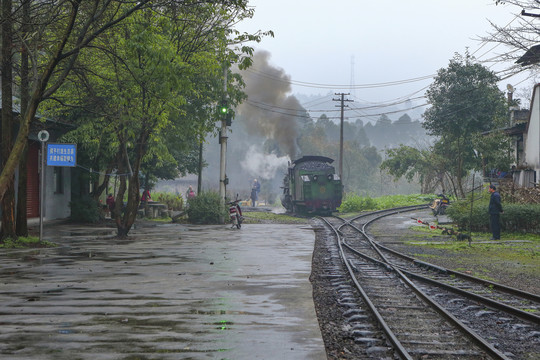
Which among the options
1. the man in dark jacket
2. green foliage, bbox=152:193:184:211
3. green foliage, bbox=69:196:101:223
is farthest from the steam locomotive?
the man in dark jacket

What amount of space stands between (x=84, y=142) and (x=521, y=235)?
58.7 ft

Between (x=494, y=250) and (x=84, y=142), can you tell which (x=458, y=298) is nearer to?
(x=494, y=250)

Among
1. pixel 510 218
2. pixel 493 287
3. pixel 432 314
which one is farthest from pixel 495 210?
pixel 432 314

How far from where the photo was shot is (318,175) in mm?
38031

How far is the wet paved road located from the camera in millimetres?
6113

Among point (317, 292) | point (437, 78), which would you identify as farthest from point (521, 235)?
point (437, 78)

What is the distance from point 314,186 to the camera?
124 feet

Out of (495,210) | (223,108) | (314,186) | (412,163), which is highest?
(223,108)

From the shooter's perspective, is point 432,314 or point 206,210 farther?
point 206,210

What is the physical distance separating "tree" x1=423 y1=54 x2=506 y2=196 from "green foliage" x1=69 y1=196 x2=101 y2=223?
90.2 feet

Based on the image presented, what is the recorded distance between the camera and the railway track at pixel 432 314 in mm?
6531

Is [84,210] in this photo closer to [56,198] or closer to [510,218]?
[56,198]

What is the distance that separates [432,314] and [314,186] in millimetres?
29402

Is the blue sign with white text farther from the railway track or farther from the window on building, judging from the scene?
the window on building
